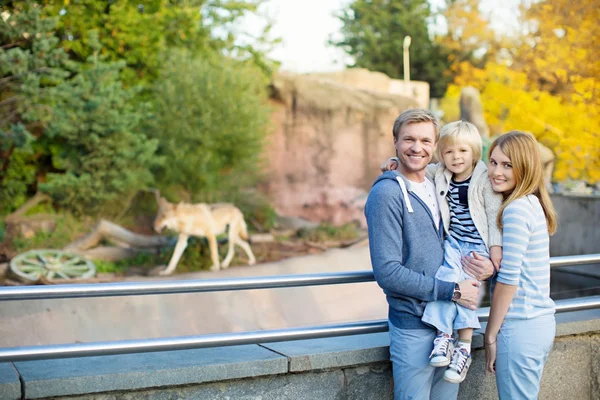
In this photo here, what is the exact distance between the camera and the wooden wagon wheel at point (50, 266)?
10180 millimetres

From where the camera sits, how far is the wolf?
11.4 meters

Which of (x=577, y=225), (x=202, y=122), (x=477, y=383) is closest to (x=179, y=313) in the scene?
(x=202, y=122)

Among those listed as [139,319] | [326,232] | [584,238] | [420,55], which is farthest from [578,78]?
[420,55]

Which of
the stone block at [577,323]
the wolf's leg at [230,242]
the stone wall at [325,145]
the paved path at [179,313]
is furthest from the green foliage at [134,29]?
the stone block at [577,323]

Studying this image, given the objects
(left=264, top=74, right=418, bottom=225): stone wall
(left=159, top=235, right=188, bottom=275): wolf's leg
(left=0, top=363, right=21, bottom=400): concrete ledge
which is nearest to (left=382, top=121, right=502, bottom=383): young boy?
(left=0, top=363, right=21, bottom=400): concrete ledge

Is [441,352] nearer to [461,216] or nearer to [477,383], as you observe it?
[461,216]

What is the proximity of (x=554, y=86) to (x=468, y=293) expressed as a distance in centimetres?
2219

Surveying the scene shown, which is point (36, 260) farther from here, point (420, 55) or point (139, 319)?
point (420, 55)

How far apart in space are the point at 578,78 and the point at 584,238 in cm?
477

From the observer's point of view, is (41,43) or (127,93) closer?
(41,43)

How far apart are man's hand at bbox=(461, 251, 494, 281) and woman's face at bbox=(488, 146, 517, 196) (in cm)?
27

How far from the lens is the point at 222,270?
461 inches

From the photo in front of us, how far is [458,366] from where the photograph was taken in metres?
2.51

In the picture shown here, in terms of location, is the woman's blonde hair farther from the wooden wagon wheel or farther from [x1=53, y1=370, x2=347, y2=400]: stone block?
the wooden wagon wheel
